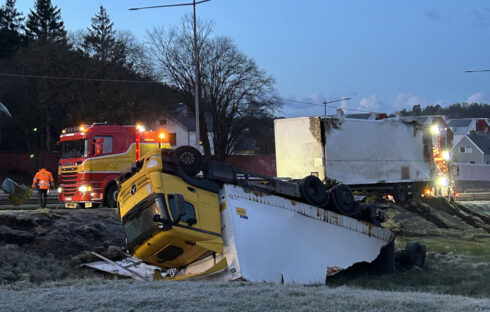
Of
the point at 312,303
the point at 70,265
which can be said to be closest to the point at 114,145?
the point at 70,265

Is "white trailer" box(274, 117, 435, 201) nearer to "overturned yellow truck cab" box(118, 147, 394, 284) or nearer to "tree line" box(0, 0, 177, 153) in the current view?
"overturned yellow truck cab" box(118, 147, 394, 284)

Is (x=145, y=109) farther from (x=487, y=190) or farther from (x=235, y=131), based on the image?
(x=487, y=190)

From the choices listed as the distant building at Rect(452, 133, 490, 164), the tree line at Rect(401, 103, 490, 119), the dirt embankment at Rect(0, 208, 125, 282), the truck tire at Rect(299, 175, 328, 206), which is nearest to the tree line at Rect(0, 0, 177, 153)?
the dirt embankment at Rect(0, 208, 125, 282)

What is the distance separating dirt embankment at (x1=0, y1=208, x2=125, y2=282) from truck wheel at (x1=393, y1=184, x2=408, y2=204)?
12408mm

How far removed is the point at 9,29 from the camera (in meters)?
74.2

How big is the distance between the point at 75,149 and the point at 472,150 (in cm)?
8166

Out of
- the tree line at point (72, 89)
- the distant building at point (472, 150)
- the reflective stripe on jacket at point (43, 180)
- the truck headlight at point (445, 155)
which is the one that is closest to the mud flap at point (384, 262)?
the reflective stripe on jacket at point (43, 180)

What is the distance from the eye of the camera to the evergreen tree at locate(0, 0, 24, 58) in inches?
2635

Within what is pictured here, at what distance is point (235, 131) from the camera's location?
55.1 m

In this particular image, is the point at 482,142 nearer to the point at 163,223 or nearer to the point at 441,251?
the point at 441,251

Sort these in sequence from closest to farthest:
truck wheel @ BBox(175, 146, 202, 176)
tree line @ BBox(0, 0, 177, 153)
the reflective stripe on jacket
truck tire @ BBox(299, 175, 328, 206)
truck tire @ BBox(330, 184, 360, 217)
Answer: truck wheel @ BBox(175, 146, 202, 176)
truck tire @ BBox(299, 175, 328, 206)
truck tire @ BBox(330, 184, 360, 217)
the reflective stripe on jacket
tree line @ BBox(0, 0, 177, 153)

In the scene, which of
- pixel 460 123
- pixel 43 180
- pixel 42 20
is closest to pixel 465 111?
pixel 460 123

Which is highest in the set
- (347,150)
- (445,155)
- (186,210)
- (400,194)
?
(347,150)

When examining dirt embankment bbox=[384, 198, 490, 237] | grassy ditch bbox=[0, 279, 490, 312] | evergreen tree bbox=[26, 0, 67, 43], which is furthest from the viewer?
evergreen tree bbox=[26, 0, 67, 43]
